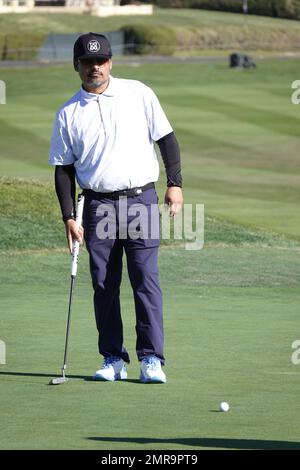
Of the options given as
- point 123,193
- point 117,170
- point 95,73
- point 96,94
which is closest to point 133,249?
point 123,193

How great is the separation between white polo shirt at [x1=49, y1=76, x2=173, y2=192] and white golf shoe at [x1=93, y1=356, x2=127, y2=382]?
1.07 meters

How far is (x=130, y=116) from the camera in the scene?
863cm

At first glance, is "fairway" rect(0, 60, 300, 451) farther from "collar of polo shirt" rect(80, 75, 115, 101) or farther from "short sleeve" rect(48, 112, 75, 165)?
"collar of polo shirt" rect(80, 75, 115, 101)

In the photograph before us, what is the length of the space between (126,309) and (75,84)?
119 feet

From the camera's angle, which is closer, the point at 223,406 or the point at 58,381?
the point at 223,406

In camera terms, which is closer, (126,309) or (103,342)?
(103,342)

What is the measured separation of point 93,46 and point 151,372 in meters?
2.02

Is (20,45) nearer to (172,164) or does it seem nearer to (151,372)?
(172,164)

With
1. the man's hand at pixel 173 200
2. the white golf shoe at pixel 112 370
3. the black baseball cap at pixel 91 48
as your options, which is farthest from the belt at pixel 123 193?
the white golf shoe at pixel 112 370

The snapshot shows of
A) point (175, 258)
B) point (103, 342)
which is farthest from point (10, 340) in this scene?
point (175, 258)

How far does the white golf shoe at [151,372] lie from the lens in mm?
8375

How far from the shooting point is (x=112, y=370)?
8.60 m

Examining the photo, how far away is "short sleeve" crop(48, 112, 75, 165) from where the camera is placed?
870cm
